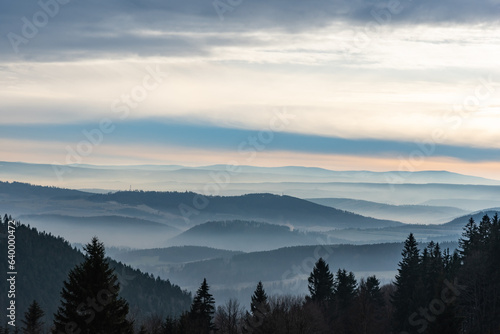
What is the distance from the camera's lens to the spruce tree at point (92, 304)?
114 feet

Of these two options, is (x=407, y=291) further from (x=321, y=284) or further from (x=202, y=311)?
(x=202, y=311)

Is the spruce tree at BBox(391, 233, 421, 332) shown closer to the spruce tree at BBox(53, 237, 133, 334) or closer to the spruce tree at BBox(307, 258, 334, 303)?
the spruce tree at BBox(307, 258, 334, 303)

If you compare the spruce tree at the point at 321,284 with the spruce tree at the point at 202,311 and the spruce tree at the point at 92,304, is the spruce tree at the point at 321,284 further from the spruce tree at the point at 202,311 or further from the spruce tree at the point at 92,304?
the spruce tree at the point at 92,304

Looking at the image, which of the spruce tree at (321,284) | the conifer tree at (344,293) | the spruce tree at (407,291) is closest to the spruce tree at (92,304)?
the spruce tree at (407,291)

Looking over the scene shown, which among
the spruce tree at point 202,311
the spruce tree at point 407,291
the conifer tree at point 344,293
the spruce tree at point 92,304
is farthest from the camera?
the conifer tree at point 344,293

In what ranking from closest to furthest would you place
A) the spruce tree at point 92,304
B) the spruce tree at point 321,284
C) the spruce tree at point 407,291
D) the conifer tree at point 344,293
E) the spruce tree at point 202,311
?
the spruce tree at point 92,304
the spruce tree at point 202,311
the spruce tree at point 407,291
the conifer tree at point 344,293
the spruce tree at point 321,284

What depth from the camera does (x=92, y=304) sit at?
34.8m

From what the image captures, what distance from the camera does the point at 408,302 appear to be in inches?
3223

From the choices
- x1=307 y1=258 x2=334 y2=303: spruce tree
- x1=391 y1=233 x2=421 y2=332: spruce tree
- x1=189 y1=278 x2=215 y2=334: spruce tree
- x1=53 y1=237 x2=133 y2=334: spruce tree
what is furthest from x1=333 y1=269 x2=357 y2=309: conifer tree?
x1=53 y1=237 x2=133 y2=334: spruce tree

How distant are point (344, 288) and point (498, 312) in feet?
87.9

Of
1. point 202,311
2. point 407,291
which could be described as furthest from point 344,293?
point 202,311

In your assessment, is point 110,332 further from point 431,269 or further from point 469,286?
point 431,269

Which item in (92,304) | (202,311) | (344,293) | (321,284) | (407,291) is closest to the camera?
(92,304)

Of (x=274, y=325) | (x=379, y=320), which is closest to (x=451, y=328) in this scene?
(x=274, y=325)
